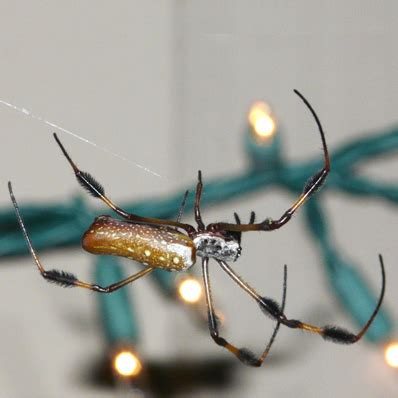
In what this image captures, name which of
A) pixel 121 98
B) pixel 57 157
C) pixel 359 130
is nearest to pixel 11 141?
pixel 57 157

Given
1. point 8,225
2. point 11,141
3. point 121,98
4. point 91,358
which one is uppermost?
point 121,98

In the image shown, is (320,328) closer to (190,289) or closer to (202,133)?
(190,289)

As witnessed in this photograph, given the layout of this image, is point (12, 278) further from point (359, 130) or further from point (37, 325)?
point (359, 130)

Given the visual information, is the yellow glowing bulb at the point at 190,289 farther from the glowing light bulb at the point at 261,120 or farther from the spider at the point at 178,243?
the glowing light bulb at the point at 261,120

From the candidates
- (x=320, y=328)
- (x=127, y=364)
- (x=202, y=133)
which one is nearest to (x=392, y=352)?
(x=320, y=328)

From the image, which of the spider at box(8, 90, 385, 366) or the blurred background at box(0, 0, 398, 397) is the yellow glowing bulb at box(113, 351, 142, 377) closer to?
the spider at box(8, 90, 385, 366)

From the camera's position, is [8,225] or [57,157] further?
[57,157]
